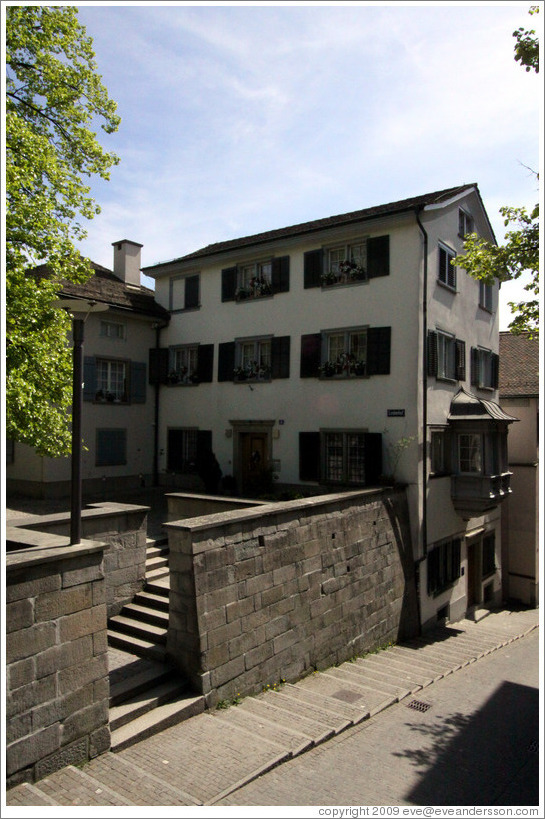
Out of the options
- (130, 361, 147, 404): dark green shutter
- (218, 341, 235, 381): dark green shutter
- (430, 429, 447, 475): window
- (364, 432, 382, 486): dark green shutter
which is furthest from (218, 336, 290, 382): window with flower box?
(430, 429, 447, 475): window

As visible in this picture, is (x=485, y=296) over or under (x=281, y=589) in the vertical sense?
over

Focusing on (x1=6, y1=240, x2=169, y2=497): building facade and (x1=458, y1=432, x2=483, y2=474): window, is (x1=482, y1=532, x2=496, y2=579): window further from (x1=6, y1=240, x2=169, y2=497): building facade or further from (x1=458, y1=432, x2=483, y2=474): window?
(x1=6, y1=240, x2=169, y2=497): building facade

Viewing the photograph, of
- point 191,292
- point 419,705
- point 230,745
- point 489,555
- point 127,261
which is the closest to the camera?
point 230,745

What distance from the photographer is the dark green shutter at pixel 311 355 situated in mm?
18234

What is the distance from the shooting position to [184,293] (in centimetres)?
2233

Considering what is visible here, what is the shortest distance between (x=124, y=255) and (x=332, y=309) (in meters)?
10.5

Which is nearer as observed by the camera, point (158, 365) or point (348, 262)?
point (348, 262)

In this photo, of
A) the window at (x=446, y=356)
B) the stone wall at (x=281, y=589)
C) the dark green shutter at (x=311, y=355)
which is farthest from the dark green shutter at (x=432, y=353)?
the stone wall at (x=281, y=589)

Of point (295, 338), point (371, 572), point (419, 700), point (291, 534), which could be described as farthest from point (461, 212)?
point (419, 700)

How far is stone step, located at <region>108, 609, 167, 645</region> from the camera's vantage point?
9.28 m

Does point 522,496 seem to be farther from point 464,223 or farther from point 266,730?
point 266,730

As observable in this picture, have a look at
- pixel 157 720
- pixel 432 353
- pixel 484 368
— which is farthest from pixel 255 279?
pixel 157 720

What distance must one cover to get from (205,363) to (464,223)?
1010 cm

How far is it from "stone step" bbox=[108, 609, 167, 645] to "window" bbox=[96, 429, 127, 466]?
36.7 ft
